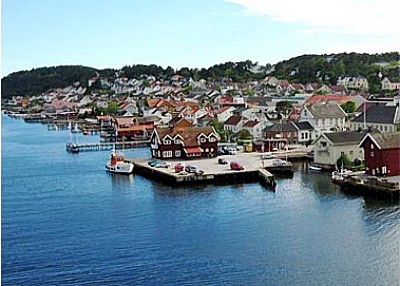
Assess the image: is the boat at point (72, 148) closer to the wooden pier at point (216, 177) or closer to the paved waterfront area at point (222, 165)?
the paved waterfront area at point (222, 165)

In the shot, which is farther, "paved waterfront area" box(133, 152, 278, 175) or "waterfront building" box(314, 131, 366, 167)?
"waterfront building" box(314, 131, 366, 167)

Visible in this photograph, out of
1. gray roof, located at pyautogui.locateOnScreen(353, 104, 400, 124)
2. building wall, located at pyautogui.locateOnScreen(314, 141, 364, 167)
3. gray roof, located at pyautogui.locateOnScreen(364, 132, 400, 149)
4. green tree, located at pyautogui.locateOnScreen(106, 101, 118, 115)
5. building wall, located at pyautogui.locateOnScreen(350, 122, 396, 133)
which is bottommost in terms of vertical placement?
building wall, located at pyautogui.locateOnScreen(314, 141, 364, 167)

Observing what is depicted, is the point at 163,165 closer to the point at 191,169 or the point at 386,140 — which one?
the point at 191,169

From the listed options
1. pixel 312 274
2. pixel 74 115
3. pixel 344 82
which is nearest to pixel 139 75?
pixel 74 115

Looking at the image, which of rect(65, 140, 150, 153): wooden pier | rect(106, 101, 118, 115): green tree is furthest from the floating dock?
rect(106, 101, 118, 115): green tree

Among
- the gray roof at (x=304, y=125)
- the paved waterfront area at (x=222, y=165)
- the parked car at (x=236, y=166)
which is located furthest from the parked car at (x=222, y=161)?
the gray roof at (x=304, y=125)

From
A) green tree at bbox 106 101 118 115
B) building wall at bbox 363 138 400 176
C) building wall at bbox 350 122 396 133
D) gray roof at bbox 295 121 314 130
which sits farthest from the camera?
green tree at bbox 106 101 118 115

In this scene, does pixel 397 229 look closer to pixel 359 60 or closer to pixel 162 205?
pixel 162 205

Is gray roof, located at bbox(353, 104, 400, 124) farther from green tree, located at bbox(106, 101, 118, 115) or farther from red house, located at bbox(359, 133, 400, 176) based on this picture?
green tree, located at bbox(106, 101, 118, 115)
